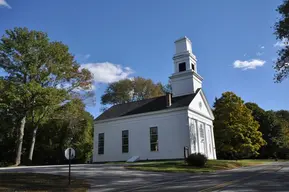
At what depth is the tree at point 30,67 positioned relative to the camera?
28.9 meters

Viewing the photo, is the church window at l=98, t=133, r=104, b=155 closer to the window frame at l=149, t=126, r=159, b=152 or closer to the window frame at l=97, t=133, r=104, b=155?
the window frame at l=97, t=133, r=104, b=155

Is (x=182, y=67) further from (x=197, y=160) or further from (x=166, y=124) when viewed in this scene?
(x=197, y=160)

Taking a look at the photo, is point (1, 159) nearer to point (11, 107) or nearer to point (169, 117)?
point (11, 107)

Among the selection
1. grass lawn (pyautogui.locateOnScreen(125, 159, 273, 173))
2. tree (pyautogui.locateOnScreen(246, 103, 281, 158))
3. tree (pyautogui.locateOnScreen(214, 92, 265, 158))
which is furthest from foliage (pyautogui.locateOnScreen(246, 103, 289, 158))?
grass lawn (pyautogui.locateOnScreen(125, 159, 273, 173))

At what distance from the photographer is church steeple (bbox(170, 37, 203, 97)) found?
33281mm

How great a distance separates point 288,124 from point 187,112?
139 feet

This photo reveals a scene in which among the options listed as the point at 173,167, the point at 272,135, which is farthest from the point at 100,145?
the point at 272,135

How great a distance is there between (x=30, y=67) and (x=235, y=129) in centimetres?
2855

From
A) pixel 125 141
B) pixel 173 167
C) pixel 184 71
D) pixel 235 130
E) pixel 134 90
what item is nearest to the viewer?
pixel 173 167

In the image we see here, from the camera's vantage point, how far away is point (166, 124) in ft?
97.0

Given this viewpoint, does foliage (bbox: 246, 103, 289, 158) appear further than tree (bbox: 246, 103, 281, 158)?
No

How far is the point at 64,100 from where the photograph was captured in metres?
33.1

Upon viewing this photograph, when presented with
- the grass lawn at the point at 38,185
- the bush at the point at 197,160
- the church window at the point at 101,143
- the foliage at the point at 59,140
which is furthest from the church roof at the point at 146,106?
the grass lawn at the point at 38,185

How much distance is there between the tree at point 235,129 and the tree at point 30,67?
2301 cm
